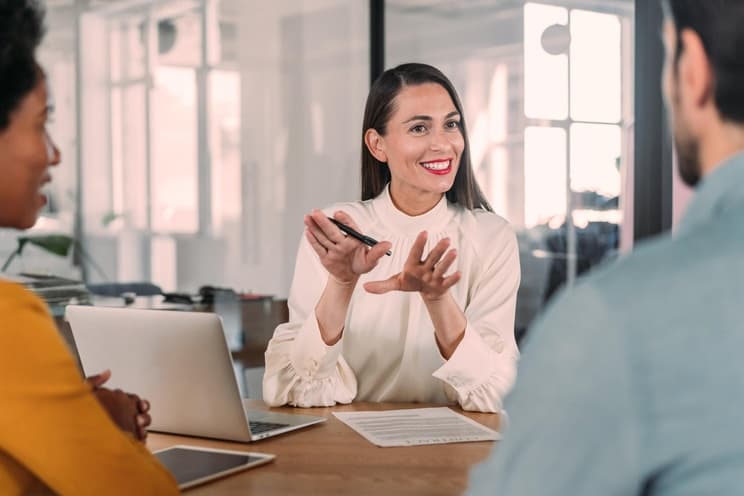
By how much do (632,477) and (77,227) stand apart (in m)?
4.57

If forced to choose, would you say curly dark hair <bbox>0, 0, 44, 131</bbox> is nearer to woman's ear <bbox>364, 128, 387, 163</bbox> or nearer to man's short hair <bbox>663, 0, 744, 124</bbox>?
man's short hair <bbox>663, 0, 744, 124</bbox>

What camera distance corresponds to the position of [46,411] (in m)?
1.20

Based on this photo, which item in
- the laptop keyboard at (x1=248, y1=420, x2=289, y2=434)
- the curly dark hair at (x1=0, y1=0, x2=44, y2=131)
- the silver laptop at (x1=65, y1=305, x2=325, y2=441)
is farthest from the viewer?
the laptop keyboard at (x1=248, y1=420, x2=289, y2=434)

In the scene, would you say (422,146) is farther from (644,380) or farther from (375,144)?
(644,380)

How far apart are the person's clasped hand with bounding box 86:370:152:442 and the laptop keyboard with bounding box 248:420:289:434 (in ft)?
1.07

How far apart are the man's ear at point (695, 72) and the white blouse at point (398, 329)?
4.82ft

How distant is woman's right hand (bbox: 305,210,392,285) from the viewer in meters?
2.30

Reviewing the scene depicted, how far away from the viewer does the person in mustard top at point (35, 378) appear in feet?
3.91

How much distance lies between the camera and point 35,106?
1.38 metres

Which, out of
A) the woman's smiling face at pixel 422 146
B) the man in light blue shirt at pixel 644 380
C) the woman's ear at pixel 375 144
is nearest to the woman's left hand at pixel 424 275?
the woman's smiling face at pixel 422 146

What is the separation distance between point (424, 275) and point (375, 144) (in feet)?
2.72

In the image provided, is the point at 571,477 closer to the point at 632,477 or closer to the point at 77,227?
the point at 632,477

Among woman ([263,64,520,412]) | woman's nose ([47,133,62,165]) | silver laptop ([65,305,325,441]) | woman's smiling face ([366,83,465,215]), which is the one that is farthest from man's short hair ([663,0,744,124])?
woman's smiling face ([366,83,465,215])


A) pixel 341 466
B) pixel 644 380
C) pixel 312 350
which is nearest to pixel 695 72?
pixel 644 380
